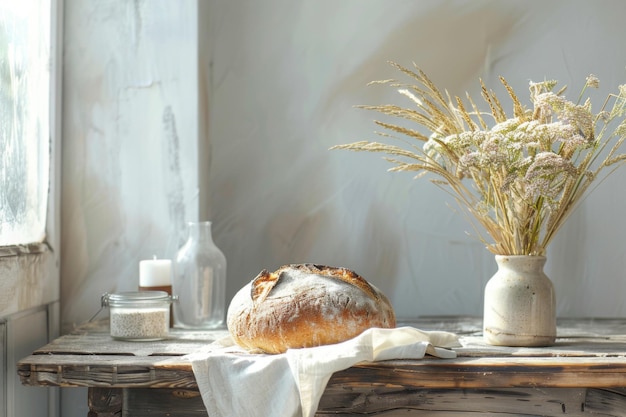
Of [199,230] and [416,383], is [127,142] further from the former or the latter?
[416,383]

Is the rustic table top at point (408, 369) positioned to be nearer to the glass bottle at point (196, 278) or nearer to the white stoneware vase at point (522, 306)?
the white stoneware vase at point (522, 306)

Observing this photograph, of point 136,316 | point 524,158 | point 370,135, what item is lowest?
point 136,316

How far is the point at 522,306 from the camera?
150 cm

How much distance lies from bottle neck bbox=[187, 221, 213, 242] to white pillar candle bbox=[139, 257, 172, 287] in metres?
0.09

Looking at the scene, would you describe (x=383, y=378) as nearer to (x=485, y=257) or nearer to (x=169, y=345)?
(x=169, y=345)

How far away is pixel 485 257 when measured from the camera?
2.08 metres

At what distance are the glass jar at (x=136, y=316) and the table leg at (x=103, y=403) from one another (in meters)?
0.22

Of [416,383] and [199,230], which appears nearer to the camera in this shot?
[416,383]

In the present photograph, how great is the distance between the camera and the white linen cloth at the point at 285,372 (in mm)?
1242

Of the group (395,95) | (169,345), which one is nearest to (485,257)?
(395,95)

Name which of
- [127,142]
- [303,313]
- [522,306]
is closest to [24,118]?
[127,142]

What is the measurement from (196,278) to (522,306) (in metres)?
0.73

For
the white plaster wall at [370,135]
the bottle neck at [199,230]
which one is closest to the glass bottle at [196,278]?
the bottle neck at [199,230]

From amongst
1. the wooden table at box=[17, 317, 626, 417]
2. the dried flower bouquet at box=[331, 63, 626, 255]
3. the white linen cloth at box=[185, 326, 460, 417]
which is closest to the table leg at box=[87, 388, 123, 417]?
the wooden table at box=[17, 317, 626, 417]
